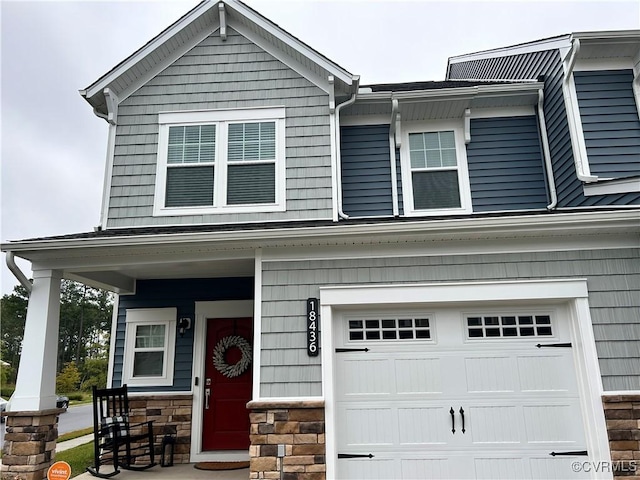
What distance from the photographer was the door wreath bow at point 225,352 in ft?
22.6

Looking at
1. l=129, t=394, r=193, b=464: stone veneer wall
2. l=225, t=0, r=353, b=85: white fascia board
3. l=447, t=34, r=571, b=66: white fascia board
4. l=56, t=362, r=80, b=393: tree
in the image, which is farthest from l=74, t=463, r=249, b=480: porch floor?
l=56, t=362, r=80, b=393: tree

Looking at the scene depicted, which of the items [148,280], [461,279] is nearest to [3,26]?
[148,280]

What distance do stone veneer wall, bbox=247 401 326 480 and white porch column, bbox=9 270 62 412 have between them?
7.76 ft

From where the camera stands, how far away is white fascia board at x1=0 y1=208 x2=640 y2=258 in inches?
187

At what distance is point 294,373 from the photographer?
4.83 m

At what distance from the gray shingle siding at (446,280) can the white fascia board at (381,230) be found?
33 centimetres

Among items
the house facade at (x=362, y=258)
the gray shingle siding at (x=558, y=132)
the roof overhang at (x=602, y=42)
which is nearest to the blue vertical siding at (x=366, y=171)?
the house facade at (x=362, y=258)

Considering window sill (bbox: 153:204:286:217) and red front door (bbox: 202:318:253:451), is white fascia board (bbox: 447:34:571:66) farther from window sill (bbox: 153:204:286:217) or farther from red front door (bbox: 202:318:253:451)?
red front door (bbox: 202:318:253:451)

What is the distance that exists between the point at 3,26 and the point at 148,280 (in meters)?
10.1

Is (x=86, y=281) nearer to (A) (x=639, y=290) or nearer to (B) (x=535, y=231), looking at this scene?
(B) (x=535, y=231)

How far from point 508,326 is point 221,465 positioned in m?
4.19

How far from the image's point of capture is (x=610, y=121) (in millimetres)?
6449

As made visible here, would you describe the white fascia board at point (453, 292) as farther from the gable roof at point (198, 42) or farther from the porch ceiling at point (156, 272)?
the gable roof at point (198, 42)

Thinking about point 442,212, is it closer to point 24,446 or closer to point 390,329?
point 390,329
